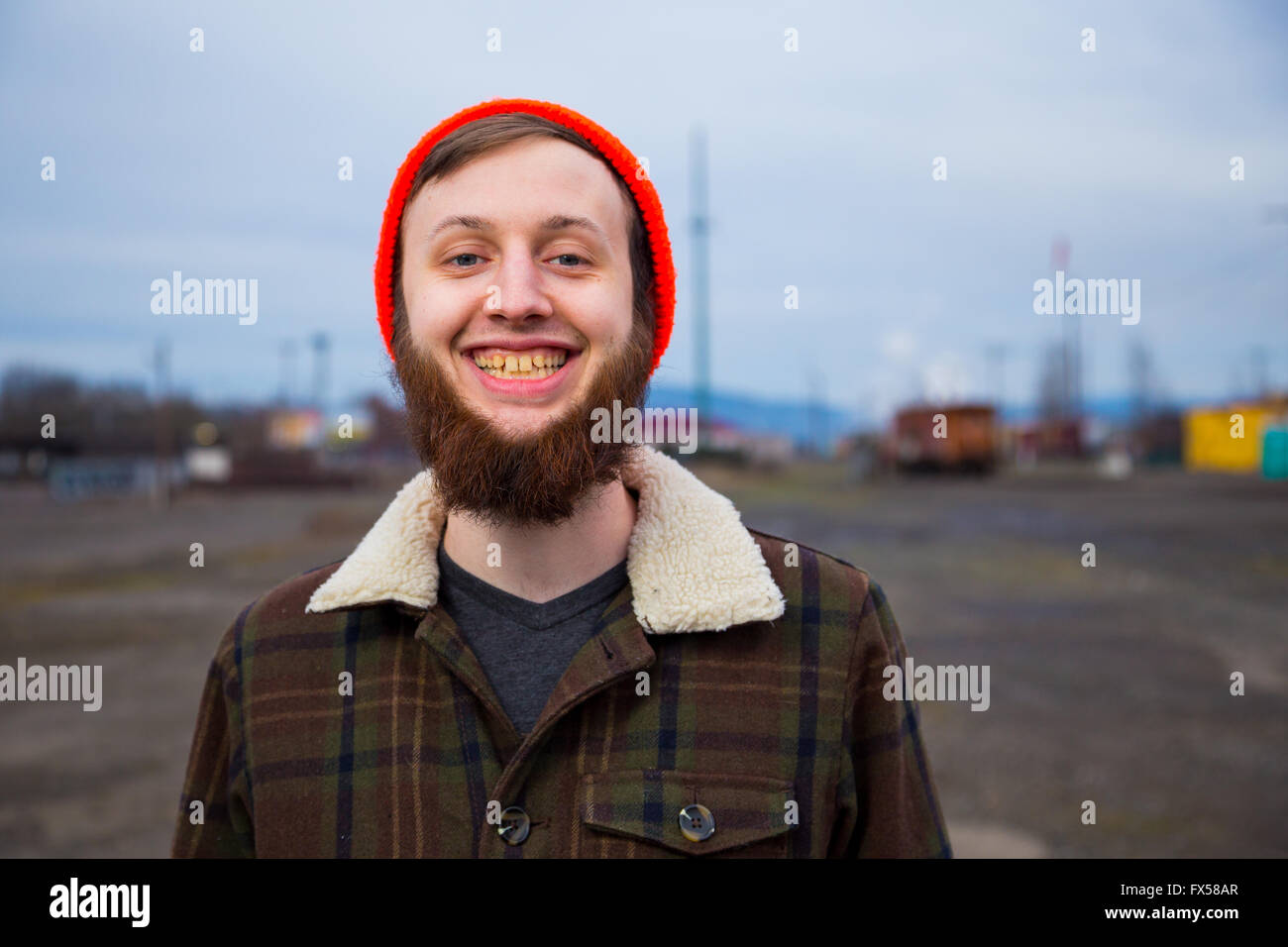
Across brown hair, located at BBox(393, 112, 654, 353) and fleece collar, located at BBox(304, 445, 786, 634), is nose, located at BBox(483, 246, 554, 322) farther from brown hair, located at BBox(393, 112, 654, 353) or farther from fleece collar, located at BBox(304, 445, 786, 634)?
fleece collar, located at BBox(304, 445, 786, 634)

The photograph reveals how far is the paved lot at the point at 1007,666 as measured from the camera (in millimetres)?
5219

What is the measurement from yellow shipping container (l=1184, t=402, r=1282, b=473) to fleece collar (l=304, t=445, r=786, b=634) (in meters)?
41.3

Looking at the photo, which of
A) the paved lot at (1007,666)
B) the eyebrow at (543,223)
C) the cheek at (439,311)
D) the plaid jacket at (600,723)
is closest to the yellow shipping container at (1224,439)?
the paved lot at (1007,666)

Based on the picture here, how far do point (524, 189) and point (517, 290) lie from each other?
0.72ft

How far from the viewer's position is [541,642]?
1873 mm

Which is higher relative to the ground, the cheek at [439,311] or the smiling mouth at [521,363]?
the cheek at [439,311]

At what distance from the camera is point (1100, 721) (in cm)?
671

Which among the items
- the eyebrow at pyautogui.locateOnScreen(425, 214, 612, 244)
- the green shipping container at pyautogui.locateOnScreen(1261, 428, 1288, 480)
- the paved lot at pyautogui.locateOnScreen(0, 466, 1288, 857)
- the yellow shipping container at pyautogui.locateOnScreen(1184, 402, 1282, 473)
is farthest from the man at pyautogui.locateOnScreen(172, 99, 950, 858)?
the yellow shipping container at pyautogui.locateOnScreen(1184, 402, 1282, 473)

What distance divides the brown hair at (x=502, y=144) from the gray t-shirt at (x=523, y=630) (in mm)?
587

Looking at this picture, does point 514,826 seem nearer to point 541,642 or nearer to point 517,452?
point 541,642

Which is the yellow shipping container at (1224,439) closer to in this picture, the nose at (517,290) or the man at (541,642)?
the man at (541,642)

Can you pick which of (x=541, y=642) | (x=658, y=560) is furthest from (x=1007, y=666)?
(x=541, y=642)
